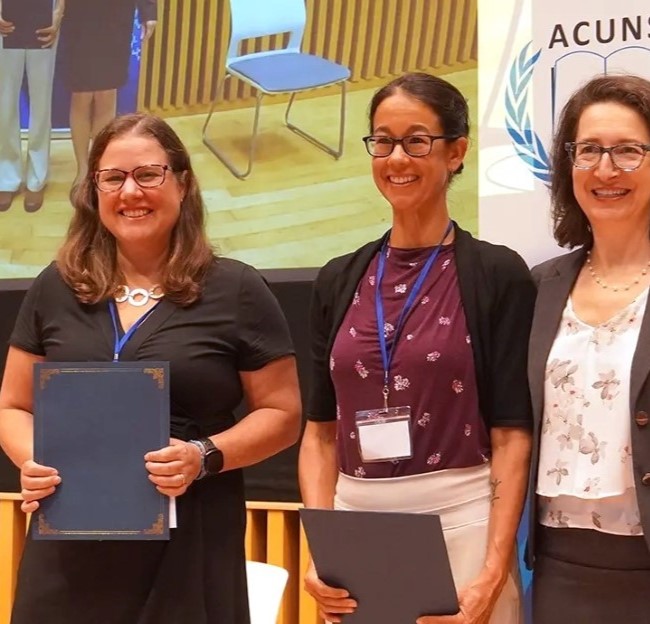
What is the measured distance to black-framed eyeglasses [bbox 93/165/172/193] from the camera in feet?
6.93

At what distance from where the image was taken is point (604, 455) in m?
1.77

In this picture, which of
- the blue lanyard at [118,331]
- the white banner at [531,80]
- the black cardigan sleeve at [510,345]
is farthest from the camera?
the white banner at [531,80]

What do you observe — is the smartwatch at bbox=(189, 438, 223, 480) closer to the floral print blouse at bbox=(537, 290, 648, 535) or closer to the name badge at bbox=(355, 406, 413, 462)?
the name badge at bbox=(355, 406, 413, 462)

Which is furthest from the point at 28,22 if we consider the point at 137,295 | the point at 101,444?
the point at 101,444

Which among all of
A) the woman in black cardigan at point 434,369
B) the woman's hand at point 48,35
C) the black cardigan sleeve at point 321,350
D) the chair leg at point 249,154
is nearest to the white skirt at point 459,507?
the woman in black cardigan at point 434,369

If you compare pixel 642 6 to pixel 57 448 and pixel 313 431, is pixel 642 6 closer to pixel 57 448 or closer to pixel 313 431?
pixel 313 431

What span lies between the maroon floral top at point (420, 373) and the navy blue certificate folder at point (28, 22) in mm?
2618

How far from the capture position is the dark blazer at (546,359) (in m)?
1.72

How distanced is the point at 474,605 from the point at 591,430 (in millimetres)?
374

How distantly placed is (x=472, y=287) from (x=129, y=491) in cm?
77

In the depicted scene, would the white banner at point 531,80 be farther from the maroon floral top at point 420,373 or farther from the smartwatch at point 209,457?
the smartwatch at point 209,457

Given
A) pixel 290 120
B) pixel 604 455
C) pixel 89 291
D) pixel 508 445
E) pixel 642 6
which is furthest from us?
pixel 290 120

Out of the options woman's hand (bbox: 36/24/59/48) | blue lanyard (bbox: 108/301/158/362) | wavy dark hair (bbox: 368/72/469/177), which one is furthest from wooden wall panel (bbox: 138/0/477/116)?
blue lanyard (bbox: 108/301/158/362)

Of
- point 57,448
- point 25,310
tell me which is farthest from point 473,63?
point 57,448
